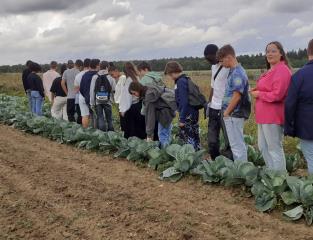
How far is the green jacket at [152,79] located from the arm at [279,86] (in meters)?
2.77

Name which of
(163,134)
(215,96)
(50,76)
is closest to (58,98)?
(50,76)

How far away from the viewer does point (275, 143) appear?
583cm

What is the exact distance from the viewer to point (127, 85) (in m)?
8.59

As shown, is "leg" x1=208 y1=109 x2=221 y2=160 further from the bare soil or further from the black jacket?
the black jacket

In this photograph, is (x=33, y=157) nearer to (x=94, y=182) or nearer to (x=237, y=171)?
(x=94, y=182)

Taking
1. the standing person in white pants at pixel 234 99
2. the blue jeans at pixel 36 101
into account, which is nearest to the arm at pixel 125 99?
the standing person in white pants at pixel 234 99

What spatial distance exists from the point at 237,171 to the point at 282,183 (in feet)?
2.39

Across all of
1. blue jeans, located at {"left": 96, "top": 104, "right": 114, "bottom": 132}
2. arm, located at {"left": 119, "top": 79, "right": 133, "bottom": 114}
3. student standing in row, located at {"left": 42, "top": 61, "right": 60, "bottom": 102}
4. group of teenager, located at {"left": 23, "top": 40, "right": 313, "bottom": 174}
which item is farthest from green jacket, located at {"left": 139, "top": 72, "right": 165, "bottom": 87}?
student standing in row, located at {"left": 42, "top": 61, "right": 60, "bottom": 102}

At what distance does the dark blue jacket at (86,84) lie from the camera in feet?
33.7

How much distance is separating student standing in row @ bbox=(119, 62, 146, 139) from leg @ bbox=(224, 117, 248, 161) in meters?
2.66

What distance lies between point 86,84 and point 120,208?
5240 mm

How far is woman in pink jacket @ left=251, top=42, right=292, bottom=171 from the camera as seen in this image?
558cm

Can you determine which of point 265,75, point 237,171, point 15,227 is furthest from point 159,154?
point 15,227

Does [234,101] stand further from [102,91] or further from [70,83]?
[70,83]
